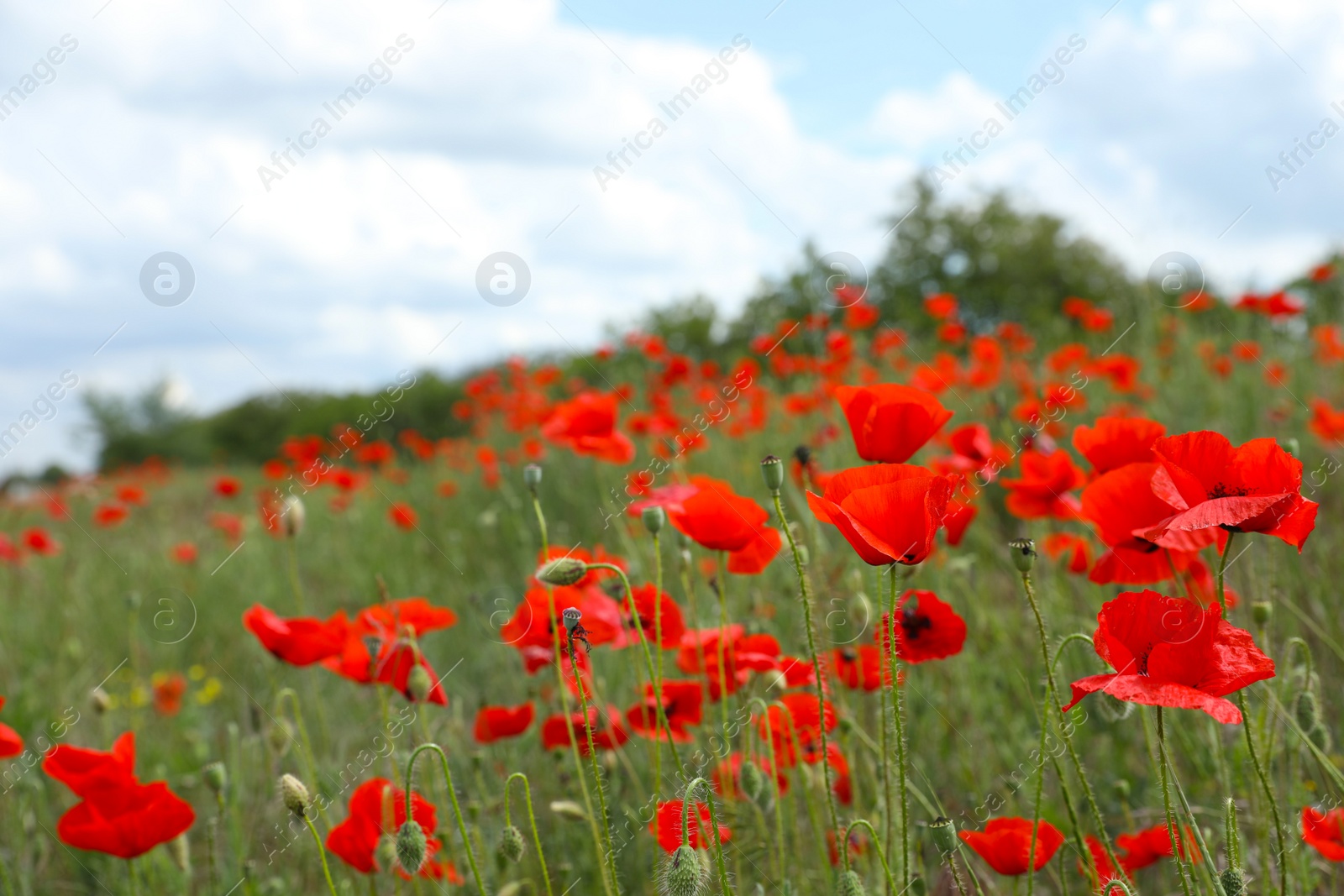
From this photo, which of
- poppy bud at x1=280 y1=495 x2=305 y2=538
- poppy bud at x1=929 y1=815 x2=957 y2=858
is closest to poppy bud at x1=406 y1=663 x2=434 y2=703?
poppy bud at x1=280 y1=495 x2=305 y2=538

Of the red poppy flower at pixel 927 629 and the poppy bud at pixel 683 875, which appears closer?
the poppy bud at pixel 683 875

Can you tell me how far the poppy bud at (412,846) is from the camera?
3.85 feet

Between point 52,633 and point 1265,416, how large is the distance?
5826 mm

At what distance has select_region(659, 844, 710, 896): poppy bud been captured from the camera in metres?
1.02

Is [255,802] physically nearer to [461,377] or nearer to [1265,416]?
[1265,416]

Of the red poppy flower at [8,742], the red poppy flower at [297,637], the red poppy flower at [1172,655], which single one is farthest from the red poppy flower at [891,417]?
the red poppy flower at [8,742]

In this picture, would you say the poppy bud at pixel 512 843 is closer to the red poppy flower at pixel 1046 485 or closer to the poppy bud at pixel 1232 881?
the poppy bud at pixel 1232 881

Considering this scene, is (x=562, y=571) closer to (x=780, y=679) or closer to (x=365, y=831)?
(x=780, y=679)

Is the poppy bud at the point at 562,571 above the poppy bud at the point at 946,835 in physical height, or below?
above

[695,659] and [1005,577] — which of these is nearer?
[695,659]

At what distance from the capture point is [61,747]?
4.50 ft

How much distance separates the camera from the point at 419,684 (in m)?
1.48

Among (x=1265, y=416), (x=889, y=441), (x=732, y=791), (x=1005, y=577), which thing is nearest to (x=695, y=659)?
(x=732, y=791)

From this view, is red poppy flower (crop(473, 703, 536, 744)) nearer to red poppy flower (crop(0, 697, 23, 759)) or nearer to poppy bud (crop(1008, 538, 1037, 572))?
red poppy flower (crop(0, 697, 23, 759))
